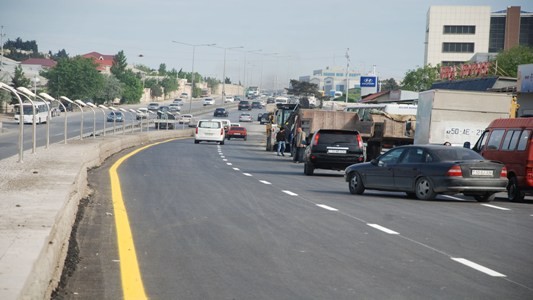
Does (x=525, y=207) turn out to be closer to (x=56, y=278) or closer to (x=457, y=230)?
(x=457, y=230)

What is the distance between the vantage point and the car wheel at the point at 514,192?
21.7 metres

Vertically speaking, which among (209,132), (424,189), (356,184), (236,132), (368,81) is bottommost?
(236,132)

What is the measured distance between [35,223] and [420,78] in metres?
105

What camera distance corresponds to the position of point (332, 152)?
3048 cm

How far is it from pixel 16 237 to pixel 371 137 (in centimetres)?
3497

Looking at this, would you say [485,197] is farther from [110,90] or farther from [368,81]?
[110,90]

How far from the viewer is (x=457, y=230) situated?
14.1 metres

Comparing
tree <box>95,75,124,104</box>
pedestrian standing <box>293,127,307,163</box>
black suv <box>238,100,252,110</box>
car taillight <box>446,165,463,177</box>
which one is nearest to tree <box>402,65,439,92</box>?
black suv <box>238,100,252,110</box>

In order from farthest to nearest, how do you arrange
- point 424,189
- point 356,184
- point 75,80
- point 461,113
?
point 75,80
point 461,113
point 356,184
point 424,189

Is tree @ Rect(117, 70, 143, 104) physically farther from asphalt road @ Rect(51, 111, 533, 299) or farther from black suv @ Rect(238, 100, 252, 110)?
asphalt road @ Rect(51, 111, 533, 299)

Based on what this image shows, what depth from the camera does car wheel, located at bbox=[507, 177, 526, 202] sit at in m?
21.7

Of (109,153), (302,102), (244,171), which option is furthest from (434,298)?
(302,102)

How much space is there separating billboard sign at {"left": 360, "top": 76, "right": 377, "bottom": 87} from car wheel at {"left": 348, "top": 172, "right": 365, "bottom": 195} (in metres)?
112

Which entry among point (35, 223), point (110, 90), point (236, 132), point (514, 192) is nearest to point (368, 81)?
point (110, 90)
